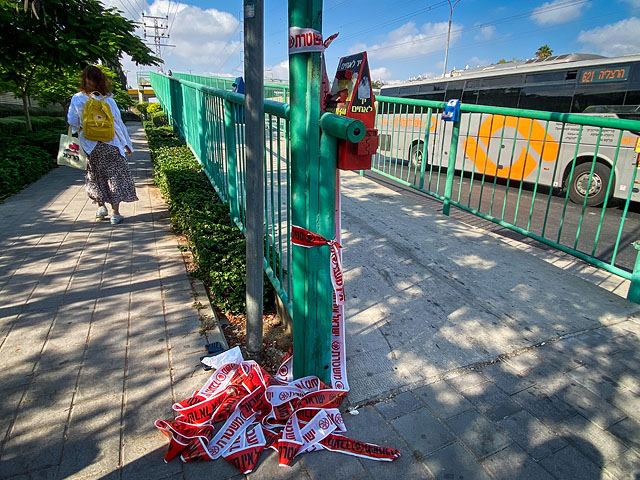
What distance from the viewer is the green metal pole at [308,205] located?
1768 mm

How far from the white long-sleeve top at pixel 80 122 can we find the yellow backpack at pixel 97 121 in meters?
0.09

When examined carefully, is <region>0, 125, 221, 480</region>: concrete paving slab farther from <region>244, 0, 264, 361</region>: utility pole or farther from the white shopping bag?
the white shopping bag

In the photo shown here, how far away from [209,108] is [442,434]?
14.6 ft

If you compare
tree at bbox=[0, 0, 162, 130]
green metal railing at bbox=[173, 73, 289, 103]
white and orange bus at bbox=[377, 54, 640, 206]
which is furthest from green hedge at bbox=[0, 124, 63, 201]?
white and orange bus at bbox=[377, 54, 640, 206]

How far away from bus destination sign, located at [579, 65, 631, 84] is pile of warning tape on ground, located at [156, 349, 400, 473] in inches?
364

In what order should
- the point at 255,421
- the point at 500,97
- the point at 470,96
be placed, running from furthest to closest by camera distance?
the point at 470,96 < the point at 500,97 < the point at 255,421

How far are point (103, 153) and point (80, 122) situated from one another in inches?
16.6

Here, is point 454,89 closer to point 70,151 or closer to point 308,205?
point 70,151

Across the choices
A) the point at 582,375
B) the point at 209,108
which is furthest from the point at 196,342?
the point at 209,108

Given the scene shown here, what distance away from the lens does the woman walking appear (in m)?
4.74

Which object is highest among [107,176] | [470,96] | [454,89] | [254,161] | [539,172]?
[454,89]

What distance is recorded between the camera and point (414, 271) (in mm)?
3643

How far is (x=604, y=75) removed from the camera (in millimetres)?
8344

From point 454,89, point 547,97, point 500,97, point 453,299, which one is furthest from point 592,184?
point 453,299
